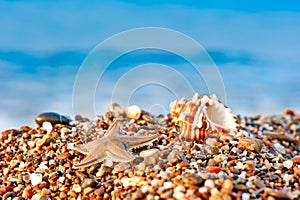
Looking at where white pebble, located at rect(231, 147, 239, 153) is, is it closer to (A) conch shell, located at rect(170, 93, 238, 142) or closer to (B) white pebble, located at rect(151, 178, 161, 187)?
(A) conch shell, located at rect(170, 93, 238, 142)

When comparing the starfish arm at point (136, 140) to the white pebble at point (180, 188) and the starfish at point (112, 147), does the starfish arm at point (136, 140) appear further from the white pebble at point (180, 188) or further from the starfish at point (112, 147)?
the white pebble at point (180, 188)

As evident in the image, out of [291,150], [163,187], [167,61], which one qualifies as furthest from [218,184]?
[167,61]

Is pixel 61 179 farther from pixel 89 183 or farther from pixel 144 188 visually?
pixel 144 188

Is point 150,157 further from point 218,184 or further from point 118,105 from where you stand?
point 118,105

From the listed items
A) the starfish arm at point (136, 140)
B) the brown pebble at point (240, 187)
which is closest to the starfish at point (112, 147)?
the starfish arm at point (136, 140)

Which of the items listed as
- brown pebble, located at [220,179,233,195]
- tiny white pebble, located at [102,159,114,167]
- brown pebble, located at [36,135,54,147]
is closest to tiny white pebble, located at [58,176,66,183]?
tiny white pebble, located at [102,159,114,167]
